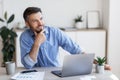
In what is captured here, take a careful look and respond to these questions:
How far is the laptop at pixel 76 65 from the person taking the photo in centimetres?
200

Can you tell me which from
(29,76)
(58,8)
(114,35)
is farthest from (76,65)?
(58,8)

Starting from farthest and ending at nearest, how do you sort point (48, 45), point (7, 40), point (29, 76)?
point (7, 40) → point (48, 45) → point (29, 76)

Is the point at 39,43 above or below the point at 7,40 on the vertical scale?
above

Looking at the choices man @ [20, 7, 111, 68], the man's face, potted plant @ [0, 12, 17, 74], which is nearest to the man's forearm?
man @ [20, 7, 111, 68]

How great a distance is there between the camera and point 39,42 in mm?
2230

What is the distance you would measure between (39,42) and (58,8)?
8.78 ft

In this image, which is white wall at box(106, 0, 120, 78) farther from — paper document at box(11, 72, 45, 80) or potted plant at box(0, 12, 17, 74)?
paper document at box(11, 72, 45, 80)

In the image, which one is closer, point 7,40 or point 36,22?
point 36,22

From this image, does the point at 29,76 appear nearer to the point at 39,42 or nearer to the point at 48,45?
the point at 39,42

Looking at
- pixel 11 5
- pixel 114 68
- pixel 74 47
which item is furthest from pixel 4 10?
pixel 74 47

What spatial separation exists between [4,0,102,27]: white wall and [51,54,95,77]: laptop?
280 cm

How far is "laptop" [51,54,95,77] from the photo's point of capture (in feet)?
6.55

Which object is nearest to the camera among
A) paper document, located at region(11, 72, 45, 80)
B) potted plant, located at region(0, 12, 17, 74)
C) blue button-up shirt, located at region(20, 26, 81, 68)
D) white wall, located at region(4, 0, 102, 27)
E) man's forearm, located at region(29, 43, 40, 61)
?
paper document, located at region(11, 72, 45, 80)

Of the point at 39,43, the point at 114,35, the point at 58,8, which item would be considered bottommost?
the point at 114,35
